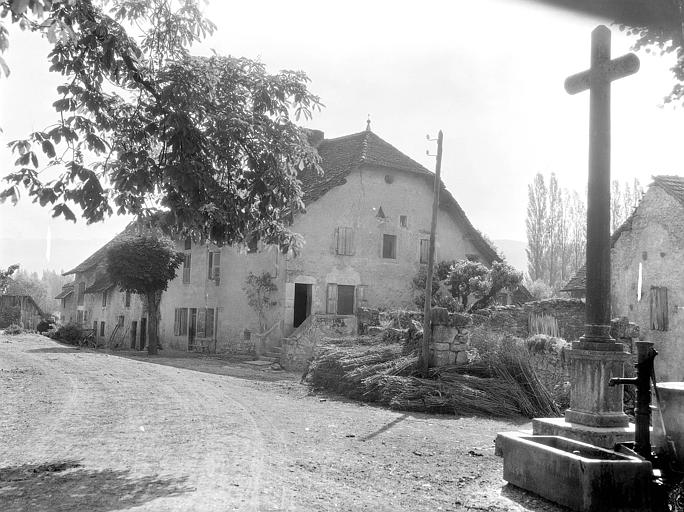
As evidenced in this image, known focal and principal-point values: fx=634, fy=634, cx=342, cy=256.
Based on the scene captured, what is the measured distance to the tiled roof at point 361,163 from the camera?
26.2 meters

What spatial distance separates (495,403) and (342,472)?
5.99 metres

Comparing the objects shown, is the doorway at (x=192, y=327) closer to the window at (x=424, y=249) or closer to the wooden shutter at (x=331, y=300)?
the wooden shutter at (x=331, y=300)

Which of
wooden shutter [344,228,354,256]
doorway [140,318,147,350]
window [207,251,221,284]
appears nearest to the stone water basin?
wooden shutter [344,228,354,256]

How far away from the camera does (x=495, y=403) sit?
38.6 feet

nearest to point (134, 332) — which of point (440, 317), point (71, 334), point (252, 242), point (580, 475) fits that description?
point (71, 334)

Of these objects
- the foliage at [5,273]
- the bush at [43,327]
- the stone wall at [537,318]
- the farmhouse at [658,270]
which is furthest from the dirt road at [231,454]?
the foliage at [5,273]

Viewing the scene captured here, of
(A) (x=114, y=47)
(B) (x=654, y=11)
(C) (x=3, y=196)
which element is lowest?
(C) (x=3, y=196)

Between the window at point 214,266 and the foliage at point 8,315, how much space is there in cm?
3026

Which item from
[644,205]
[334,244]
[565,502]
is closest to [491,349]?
[565,502]

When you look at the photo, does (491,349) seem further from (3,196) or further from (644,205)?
(644,205)

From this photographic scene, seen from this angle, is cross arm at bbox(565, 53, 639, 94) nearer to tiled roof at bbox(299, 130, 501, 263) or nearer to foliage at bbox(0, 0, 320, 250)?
foliage at bbox(0, 0, 320, 250)

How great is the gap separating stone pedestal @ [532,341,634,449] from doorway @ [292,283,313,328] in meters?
19.5

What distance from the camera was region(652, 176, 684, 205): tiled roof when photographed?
19.6m

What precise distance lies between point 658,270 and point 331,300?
39.7 feet
